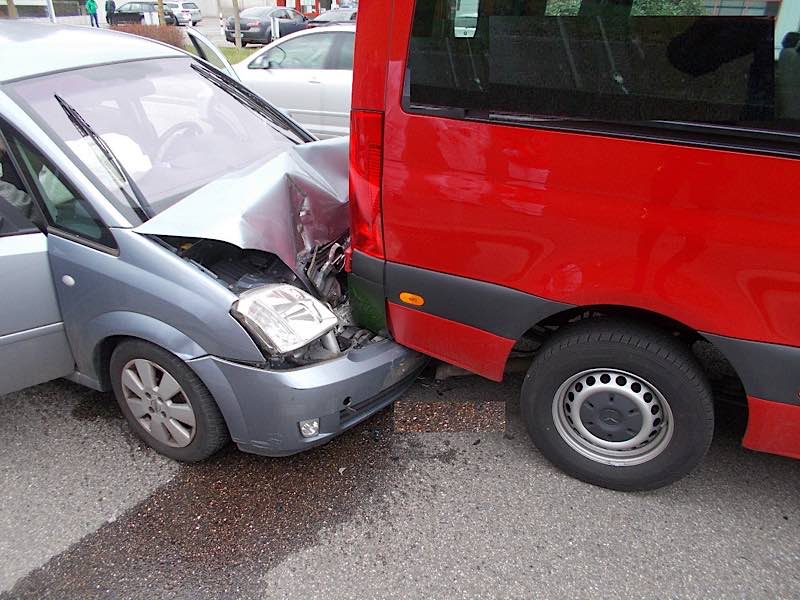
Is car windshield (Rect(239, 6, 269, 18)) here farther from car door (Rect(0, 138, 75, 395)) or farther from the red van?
the red van

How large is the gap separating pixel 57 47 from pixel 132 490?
209cm

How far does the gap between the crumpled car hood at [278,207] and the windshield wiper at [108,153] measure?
5.5 inches

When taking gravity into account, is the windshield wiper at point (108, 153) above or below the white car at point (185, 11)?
below

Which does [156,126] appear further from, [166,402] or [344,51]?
[344,51]

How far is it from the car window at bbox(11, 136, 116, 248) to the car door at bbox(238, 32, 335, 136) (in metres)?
4.37

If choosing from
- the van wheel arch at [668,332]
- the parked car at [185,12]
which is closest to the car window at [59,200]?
the van wheel arch at [668,332]

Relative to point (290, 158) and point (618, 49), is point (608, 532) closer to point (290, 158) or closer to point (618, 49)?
point (618, 49)

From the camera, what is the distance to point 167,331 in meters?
2.25

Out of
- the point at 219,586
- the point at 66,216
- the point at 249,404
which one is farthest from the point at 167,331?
the point at 219,586

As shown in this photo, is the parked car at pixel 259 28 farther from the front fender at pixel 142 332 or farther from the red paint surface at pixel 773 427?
the red paint surface at pixel 773 427

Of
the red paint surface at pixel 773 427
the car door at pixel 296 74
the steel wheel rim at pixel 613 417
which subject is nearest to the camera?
the red paint surface at pixel 773 427

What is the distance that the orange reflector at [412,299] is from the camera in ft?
8.09

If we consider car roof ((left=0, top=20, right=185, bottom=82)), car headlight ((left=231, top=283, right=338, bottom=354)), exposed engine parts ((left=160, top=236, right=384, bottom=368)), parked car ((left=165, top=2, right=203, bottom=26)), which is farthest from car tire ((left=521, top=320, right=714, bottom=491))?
parked car ((left=165, top=2, right=203, bottom=26))

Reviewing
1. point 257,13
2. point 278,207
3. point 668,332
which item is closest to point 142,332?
point 278,207
